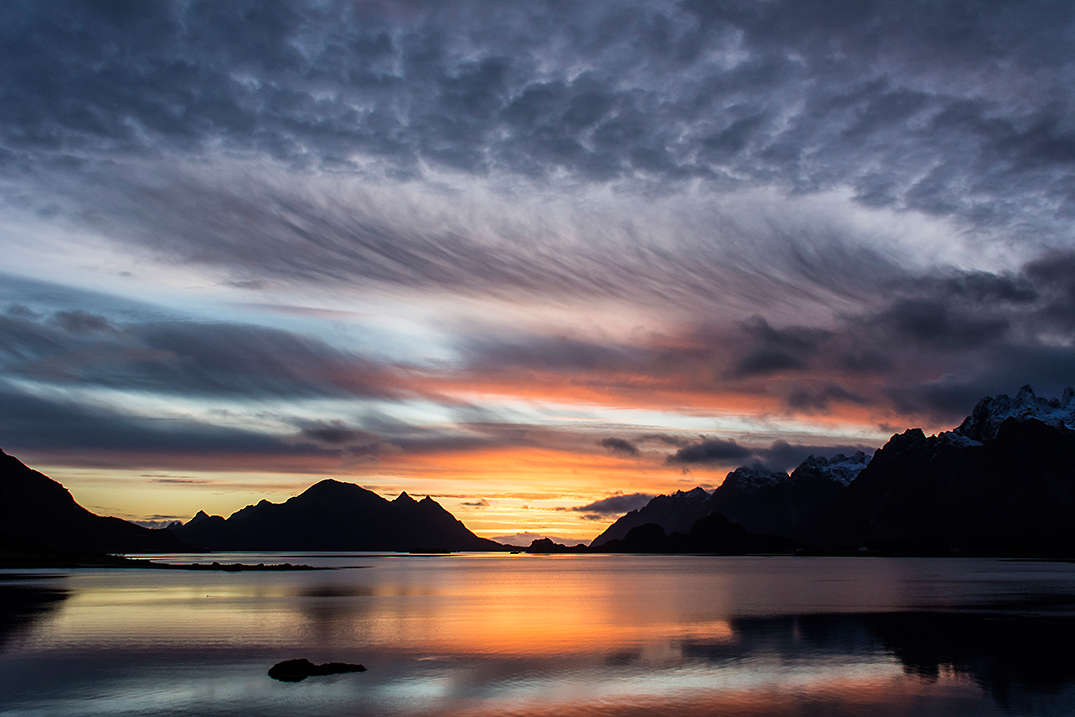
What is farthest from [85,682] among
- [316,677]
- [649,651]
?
[649,651]

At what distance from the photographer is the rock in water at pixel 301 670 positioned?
39312mm

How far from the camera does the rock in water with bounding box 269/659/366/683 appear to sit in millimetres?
39312

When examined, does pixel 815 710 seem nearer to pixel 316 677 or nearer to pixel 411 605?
pixel 316 677

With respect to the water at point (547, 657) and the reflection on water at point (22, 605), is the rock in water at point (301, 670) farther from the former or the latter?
the reflection on water at point (22, 605)

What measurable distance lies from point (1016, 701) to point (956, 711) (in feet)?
13.3

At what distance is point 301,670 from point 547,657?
15.6 metres

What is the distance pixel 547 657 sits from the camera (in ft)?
157

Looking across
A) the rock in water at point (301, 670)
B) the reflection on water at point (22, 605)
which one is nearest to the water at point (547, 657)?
the reflection on water at point (22, 605)

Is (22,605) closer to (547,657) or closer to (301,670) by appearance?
(301,670)

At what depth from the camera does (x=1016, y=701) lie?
3378 centimetres

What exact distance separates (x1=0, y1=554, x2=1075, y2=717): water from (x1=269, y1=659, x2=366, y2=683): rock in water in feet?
2.50

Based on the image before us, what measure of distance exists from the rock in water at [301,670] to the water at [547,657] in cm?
76

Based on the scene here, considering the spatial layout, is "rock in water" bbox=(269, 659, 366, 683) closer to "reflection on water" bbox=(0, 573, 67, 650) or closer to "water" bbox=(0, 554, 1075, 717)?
"water" bbox=(0, 554, 1075, 717)

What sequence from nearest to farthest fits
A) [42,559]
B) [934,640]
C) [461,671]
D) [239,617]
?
[461,671]
[934,640]
[239,617]
[42,559]
